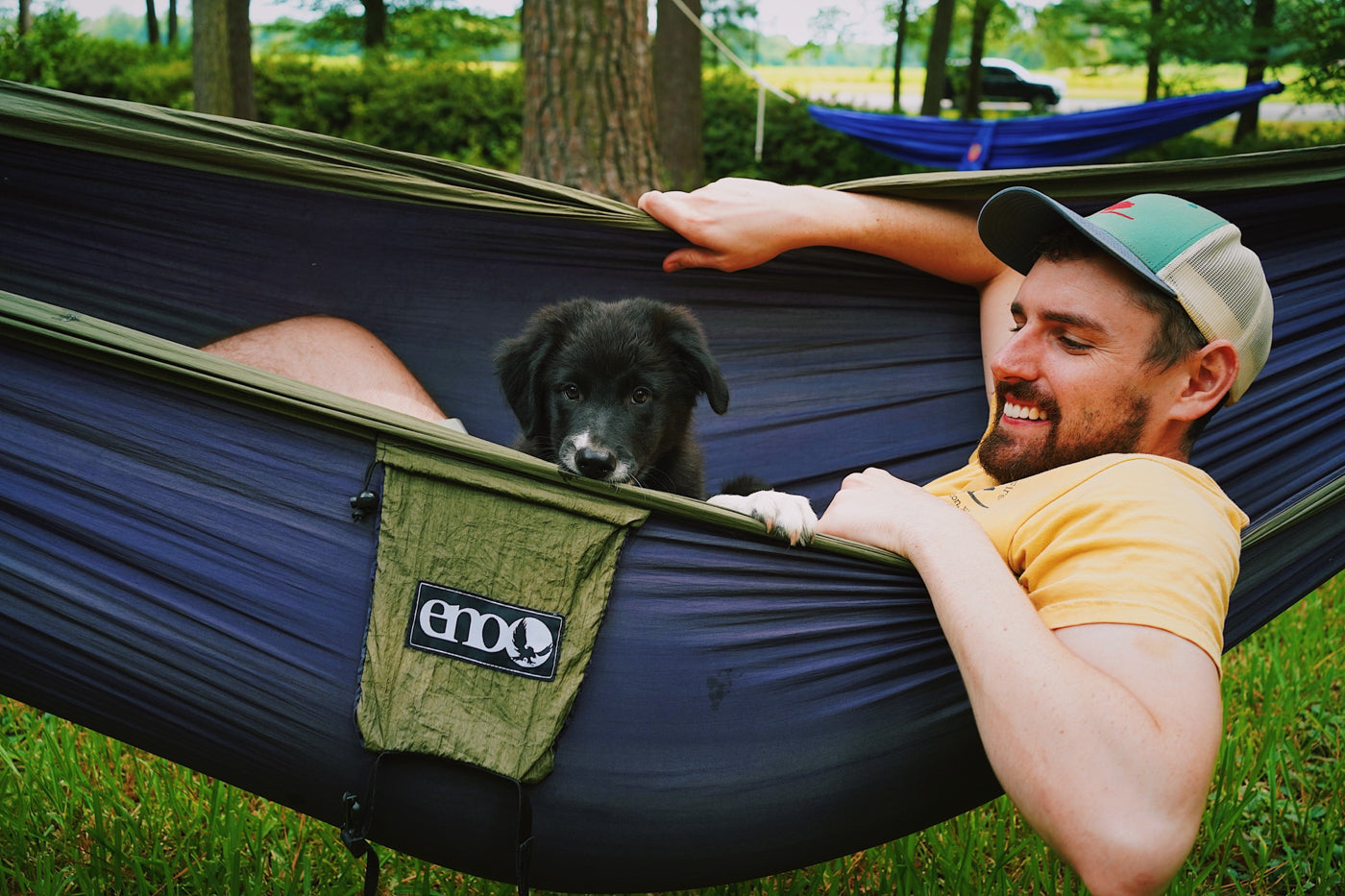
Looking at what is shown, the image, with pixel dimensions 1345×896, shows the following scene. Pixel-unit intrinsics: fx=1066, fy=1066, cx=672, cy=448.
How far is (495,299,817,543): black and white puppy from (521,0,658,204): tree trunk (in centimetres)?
250

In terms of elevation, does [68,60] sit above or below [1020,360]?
above

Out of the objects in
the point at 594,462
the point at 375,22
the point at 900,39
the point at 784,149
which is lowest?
the point at 594,462

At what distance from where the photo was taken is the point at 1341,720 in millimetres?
2496

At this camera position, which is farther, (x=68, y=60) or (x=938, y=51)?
(x=68, y=60)

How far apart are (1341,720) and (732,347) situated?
168 centimetres

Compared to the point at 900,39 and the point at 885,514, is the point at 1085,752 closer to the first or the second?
the point at 885,514

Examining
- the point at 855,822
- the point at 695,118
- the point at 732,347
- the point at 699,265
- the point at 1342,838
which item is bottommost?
the point at 1342,838

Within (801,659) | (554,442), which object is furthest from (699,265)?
(801,659)

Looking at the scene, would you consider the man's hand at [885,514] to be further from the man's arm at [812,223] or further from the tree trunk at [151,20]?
the tree trunk at [151,20]

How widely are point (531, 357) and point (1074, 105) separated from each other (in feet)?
76.3

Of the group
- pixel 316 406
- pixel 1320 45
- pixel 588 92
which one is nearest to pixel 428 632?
pixel 316 406

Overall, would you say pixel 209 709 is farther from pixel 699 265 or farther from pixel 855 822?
pixel 699 265

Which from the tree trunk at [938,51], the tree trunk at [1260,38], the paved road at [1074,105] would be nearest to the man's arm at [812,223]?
the tree trunk at [1260,38]

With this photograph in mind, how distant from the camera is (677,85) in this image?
903 centimetres
